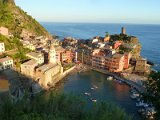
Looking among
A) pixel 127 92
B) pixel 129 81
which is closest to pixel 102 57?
pixel 129 81

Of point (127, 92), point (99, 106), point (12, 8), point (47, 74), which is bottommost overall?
point (127, 92)

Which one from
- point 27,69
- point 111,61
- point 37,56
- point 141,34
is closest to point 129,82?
point 111,61

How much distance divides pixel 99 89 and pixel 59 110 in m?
12.6

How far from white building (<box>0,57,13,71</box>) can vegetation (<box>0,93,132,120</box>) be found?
9.70 m

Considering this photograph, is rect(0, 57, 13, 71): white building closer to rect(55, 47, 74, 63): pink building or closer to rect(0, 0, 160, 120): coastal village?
rect(0, 0, 160, 120): coastal village

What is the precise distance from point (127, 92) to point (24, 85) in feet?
28.5

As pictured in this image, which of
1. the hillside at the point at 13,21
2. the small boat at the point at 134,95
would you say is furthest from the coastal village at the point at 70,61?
the small boat at the point at 134,95

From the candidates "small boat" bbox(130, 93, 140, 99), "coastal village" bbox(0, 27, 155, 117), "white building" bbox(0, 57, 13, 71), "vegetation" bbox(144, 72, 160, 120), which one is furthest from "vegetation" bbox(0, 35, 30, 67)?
"vegetation" bbox(144, 72, 160, 120)

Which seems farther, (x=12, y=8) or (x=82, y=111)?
(x=12, y=8)

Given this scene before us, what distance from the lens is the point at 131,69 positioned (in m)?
27.3

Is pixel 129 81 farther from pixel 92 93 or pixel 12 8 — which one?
pixel 12 8

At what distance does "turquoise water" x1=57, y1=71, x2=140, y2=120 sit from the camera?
1883 centimetres

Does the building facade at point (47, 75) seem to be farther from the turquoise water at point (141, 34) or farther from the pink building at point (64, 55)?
the turquoise water at point (141, 34)

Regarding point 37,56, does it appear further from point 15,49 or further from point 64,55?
point 64,55
